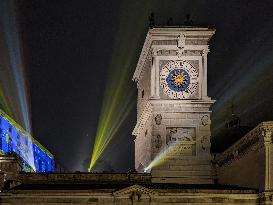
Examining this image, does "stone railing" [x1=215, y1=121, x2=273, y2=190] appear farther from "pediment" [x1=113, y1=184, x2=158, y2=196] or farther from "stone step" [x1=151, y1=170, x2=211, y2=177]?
"pediment" [x1=113, y1=184, x2=158, y2=196]

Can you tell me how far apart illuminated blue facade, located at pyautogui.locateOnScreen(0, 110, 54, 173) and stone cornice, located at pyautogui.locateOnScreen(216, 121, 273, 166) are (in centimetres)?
3353

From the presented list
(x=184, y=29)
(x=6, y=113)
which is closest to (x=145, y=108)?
(x=184, y=29)

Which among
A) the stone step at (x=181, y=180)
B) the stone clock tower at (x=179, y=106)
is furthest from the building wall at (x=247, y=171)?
the stone clock tower at (x=179, y=106)

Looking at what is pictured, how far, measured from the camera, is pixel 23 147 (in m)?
105

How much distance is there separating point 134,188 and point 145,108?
577 inches

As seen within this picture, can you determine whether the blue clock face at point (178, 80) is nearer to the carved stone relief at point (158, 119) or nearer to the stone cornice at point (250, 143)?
the carved stone relief at point (158, 119)

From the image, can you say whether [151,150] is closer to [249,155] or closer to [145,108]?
[145,108]

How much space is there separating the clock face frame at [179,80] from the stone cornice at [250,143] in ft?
20.1

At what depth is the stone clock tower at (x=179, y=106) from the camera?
51781 millimetres

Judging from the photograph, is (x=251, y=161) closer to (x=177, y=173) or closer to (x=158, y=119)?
(x=177, y=173)

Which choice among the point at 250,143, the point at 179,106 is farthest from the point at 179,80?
the point at 250,143

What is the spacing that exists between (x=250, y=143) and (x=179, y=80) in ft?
34.5

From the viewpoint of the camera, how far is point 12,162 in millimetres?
50719

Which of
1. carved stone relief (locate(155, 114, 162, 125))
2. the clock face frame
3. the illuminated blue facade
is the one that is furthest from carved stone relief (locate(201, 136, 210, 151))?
A: the illuminated blue facade
